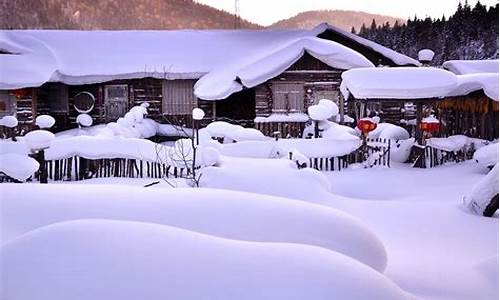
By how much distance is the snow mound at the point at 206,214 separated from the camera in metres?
2.80

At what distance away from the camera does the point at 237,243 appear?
2.13 metres

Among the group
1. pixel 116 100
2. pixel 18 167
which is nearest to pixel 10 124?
pixel 116 100

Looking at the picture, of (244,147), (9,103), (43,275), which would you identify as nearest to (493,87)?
(244,147)

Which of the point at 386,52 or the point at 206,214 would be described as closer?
the point at 206,214

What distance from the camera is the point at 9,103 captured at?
45.3ft

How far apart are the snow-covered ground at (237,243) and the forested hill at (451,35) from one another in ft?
7.22

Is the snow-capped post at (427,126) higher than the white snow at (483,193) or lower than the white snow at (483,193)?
higher

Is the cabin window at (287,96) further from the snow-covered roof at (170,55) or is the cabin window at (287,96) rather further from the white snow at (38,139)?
the white snow at (38,139)

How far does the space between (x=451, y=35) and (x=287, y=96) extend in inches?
186

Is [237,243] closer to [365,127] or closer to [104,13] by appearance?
[104,13]

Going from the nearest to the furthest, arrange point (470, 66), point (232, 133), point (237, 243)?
point (237, 243)
point (232, 133)
point (470, 66)

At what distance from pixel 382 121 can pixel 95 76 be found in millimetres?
7699

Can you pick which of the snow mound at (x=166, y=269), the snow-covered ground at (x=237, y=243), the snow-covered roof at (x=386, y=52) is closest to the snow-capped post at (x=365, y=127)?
the snow-covered ground at (x=237, y=243)

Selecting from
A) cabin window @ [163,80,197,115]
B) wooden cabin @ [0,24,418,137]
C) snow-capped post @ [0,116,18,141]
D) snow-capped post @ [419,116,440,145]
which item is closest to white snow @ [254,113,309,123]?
wooden cabin @ [0,24,418,137]
